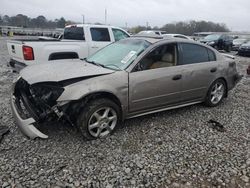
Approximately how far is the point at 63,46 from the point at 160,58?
3521mm

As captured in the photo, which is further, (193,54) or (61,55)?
(61,55)

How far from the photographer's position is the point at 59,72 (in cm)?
369

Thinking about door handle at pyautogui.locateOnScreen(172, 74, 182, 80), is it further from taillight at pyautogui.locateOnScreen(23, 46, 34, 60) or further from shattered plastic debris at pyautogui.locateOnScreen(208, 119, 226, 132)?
taillight at pyautogui.locateOnScreen(23, 46, 34, 60)

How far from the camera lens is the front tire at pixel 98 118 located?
3.59 m

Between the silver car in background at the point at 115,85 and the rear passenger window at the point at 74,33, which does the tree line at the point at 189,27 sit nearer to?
the rear passenger window at the point at 74,33

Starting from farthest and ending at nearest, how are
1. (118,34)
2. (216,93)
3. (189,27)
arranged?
(189,27) < (118,34) < (216,93)

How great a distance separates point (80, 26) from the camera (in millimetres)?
8133

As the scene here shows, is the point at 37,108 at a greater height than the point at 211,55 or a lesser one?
lesser

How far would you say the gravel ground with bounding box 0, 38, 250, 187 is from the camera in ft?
9.65

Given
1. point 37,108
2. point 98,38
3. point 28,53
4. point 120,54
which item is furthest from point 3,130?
point 98,38

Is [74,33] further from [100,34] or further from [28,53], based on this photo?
[28,53]

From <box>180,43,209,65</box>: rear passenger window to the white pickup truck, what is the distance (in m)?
3.53

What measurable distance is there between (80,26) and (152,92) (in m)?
4.92

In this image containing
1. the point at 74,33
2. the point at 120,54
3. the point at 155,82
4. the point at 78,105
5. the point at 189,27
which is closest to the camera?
the point at 78,105
